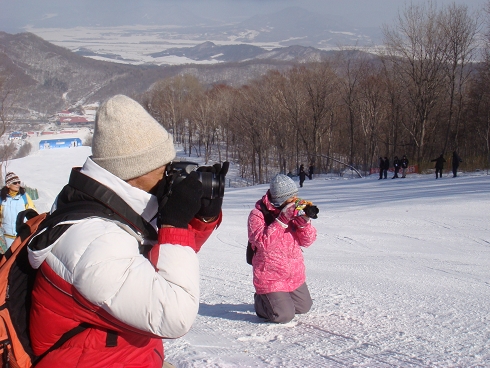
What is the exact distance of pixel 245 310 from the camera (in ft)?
17.2

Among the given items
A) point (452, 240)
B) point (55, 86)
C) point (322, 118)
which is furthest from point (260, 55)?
point (452, 240)

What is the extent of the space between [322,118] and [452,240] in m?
41.7

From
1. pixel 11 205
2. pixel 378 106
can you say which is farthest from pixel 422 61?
pixel 11 205

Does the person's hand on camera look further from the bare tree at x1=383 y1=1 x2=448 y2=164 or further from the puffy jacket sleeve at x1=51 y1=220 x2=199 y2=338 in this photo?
the bare tree at x1=383 y1=1 x2=448 y2=164

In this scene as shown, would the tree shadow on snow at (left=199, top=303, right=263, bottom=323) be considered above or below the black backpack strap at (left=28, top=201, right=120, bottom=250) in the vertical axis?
below

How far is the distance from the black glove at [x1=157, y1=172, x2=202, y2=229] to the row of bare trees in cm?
3822

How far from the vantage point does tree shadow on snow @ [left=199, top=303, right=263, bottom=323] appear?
4.90 meters

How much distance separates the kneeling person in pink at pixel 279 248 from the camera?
4551 millimetres

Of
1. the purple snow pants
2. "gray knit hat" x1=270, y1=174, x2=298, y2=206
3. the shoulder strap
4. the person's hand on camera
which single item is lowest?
the purple snow pants

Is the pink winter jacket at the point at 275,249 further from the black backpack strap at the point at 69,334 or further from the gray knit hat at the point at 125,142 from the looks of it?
the black backpack strap at the point at 69,334

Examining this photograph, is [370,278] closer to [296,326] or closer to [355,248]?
[296,326]

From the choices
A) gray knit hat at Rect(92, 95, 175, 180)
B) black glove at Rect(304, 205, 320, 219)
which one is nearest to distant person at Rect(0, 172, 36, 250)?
black glove at Rect(304, 205, 320, 219)

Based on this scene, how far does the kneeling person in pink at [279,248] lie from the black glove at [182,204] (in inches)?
112

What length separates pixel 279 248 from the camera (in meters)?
4.63
